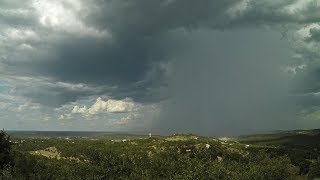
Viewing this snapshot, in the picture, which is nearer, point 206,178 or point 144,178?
point 144,178

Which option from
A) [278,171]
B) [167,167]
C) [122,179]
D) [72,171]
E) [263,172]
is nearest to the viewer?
[122,179]

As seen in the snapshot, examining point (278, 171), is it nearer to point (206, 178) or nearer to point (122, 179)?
point (206, 178)

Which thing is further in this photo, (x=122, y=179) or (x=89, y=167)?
(x=89, y=167)

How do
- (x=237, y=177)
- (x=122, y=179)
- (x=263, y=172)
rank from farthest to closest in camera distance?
1. (x=263, y=172)
2. (x=237, y=177)
3. (x=122, y=179)

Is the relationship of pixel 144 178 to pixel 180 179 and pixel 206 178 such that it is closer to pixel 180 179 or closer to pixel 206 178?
pixel 180 179

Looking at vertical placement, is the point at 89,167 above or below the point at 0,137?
below

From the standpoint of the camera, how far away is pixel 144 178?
128 meters

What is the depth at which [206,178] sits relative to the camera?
147 metres

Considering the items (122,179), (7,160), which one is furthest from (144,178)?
(7,160)

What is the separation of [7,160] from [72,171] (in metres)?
42.5

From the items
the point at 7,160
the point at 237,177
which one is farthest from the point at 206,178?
the point at 7,160

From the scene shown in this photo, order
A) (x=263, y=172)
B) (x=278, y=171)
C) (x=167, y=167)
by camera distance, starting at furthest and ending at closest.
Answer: (x=278, y=171)
(x=263, y=172)
(x=167, y=167)

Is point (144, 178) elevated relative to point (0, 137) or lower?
lower

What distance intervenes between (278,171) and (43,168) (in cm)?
11645
